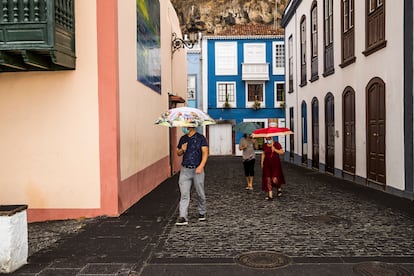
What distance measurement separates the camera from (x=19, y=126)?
8.10 meters

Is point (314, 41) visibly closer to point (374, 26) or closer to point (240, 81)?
point (374, 26)

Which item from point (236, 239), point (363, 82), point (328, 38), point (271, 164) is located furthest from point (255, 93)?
point (236, 239)

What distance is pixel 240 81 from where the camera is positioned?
33.5 metres

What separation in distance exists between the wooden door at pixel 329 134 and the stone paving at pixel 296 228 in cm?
483

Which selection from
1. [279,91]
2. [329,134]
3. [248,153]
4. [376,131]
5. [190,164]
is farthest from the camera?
[279,91]

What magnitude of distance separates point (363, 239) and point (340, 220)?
140 centimetres

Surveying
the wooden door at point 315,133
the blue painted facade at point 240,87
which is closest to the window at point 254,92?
the blue painted facade at point 240,87

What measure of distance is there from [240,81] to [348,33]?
778 inches

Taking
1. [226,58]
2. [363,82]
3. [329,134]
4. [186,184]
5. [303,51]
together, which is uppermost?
[226,58]

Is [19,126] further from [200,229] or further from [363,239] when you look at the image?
[363,239]

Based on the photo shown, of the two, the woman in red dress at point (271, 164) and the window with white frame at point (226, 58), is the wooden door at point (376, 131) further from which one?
the window with white frame at point (226, 58)

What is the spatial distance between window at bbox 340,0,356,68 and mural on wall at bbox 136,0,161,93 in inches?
235

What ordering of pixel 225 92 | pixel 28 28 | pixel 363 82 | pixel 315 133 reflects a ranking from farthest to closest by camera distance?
pixel 225 92, pixel 315 133, pixel 363 82, pixel 28 28

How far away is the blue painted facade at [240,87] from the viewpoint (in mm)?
33312
